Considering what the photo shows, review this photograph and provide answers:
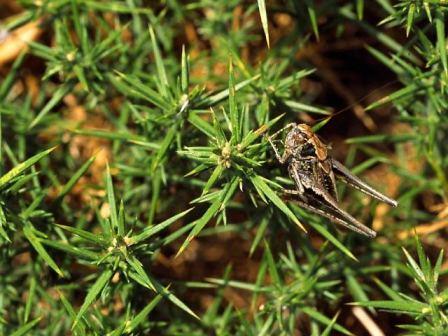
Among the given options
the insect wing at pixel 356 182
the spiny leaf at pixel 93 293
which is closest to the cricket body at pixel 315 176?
the insect wing at pixel 356 182

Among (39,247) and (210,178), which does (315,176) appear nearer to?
(210,178)

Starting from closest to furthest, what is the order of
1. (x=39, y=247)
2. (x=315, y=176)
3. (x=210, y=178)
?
(x=210, y=178)
(x=39, y=247)
(x=315, y=176)

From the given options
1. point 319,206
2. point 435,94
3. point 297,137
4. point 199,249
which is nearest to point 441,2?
point 435,94

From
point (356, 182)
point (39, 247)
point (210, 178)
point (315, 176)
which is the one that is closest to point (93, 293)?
point (39, 247)

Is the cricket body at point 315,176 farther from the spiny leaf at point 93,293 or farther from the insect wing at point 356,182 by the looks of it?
the spiny leaf at point 93,293

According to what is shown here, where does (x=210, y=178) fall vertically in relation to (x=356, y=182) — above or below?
above
